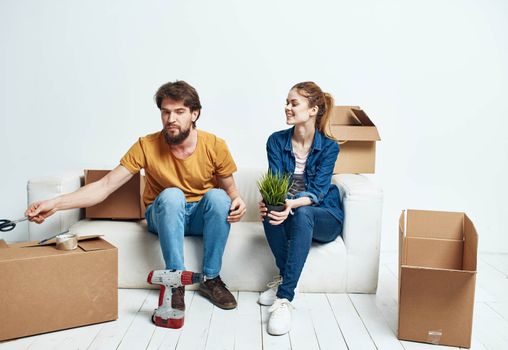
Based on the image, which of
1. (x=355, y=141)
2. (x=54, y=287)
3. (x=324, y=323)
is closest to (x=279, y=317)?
(x=324, y=323)

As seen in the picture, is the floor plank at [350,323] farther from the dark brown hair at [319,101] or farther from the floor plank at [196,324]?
the dark brown hair at [319,101]

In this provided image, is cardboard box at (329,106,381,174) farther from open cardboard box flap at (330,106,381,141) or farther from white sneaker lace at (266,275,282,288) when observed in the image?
white sneaker lace at (266,275,282,288)

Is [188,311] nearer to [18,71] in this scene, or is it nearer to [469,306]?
[469,306]

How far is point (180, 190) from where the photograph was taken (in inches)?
110

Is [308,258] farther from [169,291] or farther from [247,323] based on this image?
[169,291]

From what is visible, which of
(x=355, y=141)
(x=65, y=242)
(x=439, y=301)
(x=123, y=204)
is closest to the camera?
(x=439, y=301)

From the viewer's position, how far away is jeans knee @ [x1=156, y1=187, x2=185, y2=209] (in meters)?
2.68

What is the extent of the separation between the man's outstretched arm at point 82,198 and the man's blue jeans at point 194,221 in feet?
0.70

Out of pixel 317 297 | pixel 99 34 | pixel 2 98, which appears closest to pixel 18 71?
pixel 2 98

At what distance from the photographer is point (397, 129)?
382 centimetres

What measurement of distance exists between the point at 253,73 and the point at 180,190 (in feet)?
4.09

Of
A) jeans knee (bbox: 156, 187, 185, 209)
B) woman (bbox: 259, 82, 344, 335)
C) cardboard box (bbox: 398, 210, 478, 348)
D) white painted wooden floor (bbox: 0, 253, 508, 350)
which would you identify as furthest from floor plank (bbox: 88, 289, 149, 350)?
cardboard box (bbox: 398, 210, 478, 348)

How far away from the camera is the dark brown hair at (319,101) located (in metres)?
2.91

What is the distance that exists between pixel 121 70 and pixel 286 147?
1.38 metres
